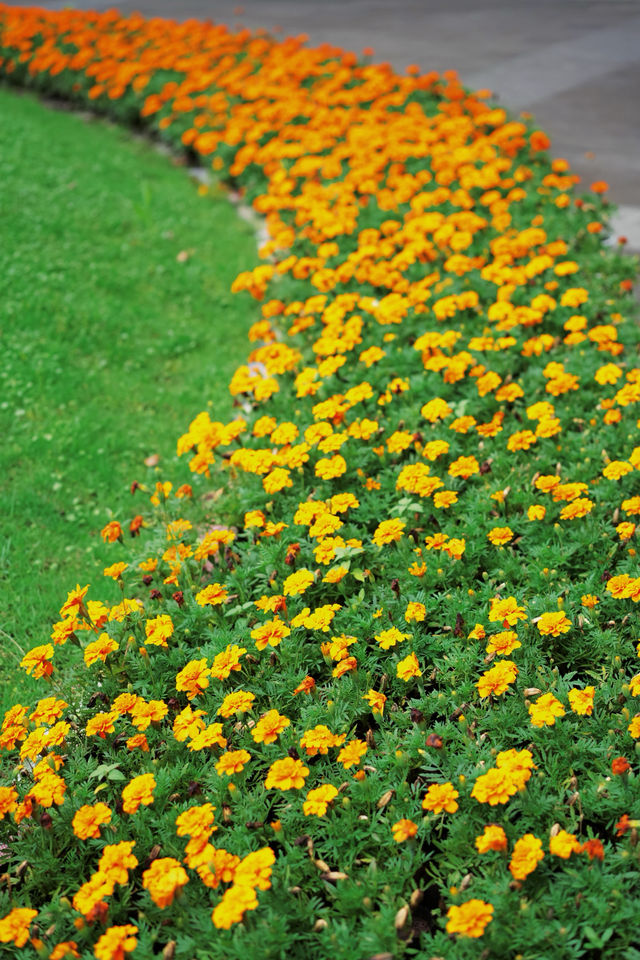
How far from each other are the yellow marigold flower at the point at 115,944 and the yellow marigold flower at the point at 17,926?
8.4 inches

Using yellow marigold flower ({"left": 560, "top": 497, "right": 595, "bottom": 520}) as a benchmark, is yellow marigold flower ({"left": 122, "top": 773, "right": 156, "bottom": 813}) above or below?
below

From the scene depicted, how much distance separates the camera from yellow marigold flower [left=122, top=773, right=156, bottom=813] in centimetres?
262

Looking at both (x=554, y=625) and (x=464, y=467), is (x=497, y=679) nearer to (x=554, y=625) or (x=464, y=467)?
(x=554, y=625)

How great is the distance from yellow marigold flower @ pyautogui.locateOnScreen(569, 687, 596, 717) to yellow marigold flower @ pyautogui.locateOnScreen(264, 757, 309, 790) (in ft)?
2.72

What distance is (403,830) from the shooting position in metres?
2.43

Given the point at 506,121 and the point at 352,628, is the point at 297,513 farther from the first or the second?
the point at 506,121

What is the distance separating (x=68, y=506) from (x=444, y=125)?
437 centimetres

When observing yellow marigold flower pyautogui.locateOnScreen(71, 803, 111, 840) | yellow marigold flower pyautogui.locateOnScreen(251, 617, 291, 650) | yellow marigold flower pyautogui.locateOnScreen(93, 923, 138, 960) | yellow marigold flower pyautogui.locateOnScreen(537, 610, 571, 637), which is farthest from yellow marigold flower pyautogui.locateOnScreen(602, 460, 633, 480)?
yellow marigold flower pyautogui.locateOnScreen(93, 923, 138, 960)

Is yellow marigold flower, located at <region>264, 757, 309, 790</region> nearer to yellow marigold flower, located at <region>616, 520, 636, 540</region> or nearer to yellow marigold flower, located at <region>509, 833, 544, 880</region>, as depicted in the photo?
yellow marigold flower, located at <region>509, 833, 544, 880</region>

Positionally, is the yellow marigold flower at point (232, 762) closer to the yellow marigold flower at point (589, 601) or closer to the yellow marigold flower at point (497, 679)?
the yellow marigold flower at point (497, 679)

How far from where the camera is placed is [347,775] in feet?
8.96

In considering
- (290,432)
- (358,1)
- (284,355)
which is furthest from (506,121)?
(358,1)

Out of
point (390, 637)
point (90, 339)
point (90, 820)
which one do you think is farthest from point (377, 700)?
point (90, 339)

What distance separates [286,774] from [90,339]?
13.4ft
